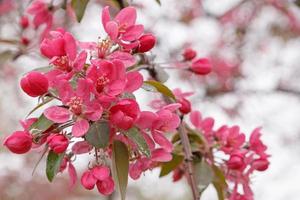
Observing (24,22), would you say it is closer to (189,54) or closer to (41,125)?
(189,54)

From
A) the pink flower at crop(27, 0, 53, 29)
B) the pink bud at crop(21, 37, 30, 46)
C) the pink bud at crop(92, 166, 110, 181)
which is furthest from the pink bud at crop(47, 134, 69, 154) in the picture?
the pink bud at crop(21, 37, 30, 46)

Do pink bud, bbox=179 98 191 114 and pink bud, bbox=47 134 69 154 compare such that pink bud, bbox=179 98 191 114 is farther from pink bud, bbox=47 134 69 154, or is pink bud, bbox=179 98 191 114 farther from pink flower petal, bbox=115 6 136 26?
pink bud, bbox=47 134 69 154

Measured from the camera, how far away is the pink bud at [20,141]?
4.76 ft

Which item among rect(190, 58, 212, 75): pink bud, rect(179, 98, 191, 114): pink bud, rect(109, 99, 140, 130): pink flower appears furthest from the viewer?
rect(190, 58, 212, 75): pink bud

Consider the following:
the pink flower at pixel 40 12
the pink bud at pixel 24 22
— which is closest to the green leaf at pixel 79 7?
the pink flower at pixel 40 12

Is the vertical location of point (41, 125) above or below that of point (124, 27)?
below

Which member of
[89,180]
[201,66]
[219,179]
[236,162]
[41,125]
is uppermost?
[41,125]

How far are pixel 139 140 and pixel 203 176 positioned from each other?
1.64 feet

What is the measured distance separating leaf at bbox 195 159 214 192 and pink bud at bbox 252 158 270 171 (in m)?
0.15

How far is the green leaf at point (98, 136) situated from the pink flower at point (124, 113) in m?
0.03

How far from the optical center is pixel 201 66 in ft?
6.80

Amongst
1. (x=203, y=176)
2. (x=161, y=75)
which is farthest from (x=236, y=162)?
(x=161, y=75)

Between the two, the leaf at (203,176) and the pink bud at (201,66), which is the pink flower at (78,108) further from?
the pink bud at (201,66)

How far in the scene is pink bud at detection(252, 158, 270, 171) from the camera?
6.23 feet
